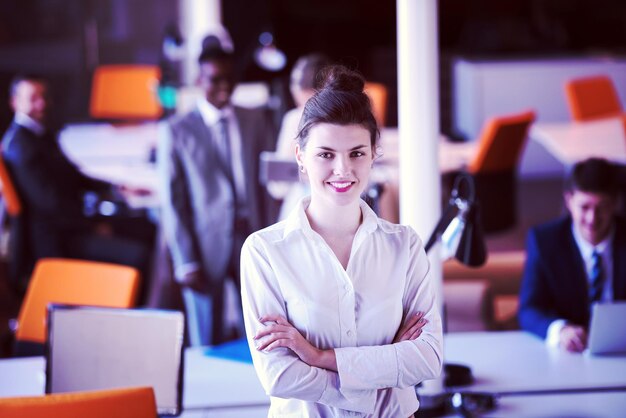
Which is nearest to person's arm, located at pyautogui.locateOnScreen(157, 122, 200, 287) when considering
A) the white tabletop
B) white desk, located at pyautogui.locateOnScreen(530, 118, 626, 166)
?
the white tabletop

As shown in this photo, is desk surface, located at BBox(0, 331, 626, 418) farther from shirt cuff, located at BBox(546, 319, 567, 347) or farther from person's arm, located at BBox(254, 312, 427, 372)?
person's arm, located at BBox(254, 312, 427, 372)

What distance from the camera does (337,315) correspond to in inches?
88.1

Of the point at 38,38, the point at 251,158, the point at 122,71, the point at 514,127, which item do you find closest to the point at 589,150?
the point at 514,127

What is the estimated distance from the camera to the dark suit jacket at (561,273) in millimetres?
3910

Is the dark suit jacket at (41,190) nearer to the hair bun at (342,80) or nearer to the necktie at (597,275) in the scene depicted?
the necktie at (597,275)

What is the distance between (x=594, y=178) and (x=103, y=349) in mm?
2075

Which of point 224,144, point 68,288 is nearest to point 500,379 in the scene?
point 68,288

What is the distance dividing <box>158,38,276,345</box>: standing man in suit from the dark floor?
4.92ft

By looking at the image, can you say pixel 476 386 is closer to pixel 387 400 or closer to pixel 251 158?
pixel 387 400

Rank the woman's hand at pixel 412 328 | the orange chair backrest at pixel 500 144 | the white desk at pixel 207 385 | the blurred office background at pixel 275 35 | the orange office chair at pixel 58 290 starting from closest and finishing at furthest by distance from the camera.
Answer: the woman's hand at pixel 412 328
the white desk at pixel 207 385
the orange office chair at pixel 58 290
the orange chair backrest at pixel 500 144
the blurred office background at pixel 275 35

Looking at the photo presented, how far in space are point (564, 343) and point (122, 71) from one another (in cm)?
610

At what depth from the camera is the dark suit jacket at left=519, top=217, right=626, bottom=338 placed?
154 inches

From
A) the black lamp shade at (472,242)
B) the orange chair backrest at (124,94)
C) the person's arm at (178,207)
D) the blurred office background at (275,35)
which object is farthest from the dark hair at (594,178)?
the blurred office background at (275,35)

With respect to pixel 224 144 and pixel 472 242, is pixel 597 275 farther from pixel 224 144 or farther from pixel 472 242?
pixel 224 144
